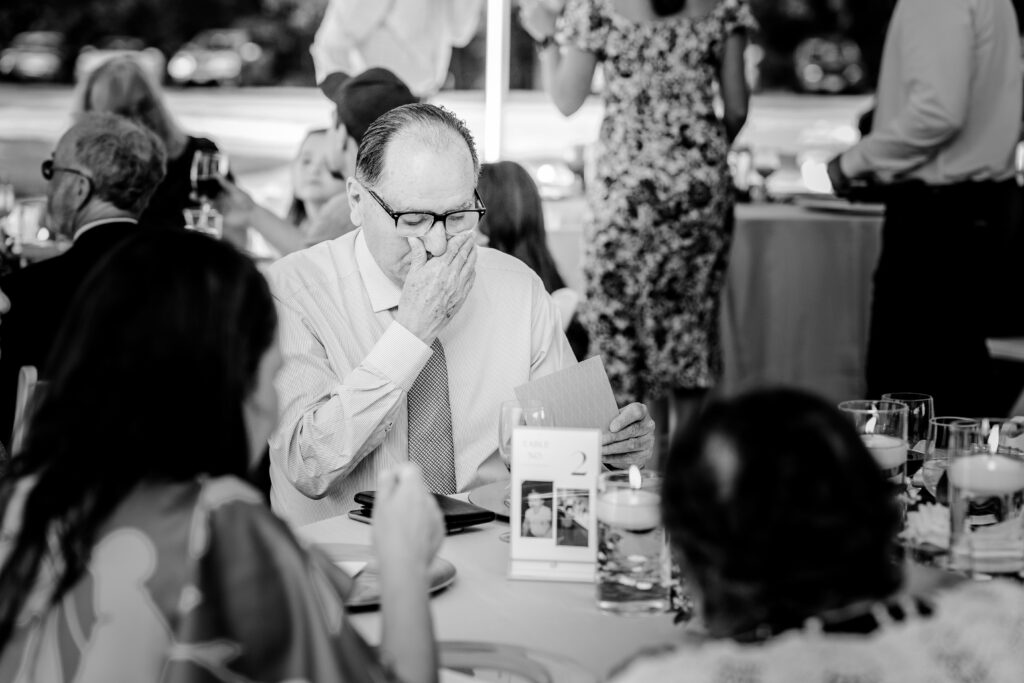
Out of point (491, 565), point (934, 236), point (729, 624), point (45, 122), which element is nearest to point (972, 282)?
point (934, 236)

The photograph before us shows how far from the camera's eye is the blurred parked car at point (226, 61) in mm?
11234

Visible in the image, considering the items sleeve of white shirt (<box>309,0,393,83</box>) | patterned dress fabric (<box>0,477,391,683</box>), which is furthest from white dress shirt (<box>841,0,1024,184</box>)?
patterned dress fabric (<box>0,477,391,683</box>)

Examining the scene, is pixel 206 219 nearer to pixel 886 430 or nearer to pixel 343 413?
pixel 343 413

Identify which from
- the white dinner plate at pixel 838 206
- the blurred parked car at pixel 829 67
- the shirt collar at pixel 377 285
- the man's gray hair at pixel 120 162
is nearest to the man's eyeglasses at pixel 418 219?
the shirt collar at pixel 377 285

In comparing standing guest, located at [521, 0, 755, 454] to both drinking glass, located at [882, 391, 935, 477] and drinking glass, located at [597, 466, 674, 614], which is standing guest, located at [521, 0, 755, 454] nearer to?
drinking glass, located at [882, 391, 935, 477]

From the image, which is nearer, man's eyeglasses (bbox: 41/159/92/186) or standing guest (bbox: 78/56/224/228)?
man's eyeglasses (bbox: 41/159/92/186)

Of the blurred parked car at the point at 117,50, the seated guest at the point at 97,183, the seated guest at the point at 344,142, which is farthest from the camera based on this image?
the blurred parked car at the point at 117,50

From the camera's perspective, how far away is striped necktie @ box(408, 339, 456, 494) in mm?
2426

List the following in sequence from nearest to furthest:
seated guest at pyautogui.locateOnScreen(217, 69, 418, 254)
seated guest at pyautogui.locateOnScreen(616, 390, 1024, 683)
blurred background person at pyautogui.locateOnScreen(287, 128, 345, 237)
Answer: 1. seated guest at pyautogui.locateOnScreen(616, 390, 1024, 683)
2. seated guest at pyautogui.locateOnScreen(217, 69, 418, 254)
3. blurred background person at pyautogui.locateOnScreen(287, 128, 345, 237)

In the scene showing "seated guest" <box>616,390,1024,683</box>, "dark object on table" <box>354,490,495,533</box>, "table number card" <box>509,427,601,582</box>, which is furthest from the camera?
"dark object on table" <box>354,490,495,533</box>

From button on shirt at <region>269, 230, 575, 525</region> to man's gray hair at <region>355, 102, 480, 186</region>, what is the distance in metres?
0.17

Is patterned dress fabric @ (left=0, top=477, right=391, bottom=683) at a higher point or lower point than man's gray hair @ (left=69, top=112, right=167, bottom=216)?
lower

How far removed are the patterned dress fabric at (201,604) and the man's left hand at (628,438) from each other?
944 mm

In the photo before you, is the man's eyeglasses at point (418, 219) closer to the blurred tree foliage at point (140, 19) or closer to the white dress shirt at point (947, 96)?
the white dress shirt at point (947, 96)
